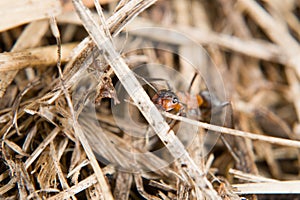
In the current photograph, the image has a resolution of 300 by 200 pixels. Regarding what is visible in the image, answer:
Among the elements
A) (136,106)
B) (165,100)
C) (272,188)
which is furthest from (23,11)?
(272,188)

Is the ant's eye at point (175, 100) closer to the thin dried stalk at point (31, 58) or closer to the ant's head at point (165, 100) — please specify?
the ant's head at point (165, 100)

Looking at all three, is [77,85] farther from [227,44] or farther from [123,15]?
[227,44]

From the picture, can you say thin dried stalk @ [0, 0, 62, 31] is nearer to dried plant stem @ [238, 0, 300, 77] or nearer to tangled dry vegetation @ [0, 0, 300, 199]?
tangled dry vegetation @ [0, 0, 300, 199]

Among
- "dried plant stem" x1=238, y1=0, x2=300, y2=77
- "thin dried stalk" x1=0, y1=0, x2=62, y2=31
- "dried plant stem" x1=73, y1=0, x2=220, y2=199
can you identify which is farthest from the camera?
"dried plant stem" x1=238, y1=0, x2=300, y2=77

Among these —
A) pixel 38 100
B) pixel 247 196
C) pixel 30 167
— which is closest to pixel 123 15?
pixel 38 100

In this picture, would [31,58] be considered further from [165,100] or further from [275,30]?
[275,30]

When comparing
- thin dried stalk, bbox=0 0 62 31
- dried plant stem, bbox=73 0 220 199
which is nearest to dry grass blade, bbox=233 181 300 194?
dried plant stem, bbox=73 0 220 199

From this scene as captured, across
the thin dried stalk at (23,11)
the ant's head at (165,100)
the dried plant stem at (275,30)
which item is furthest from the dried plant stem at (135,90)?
the dried plant stem at (275,30)

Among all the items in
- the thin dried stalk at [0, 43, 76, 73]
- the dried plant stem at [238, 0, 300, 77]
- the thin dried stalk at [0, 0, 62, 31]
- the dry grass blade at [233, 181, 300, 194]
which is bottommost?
the dry grass blade at [233, 181, 300, 194]
